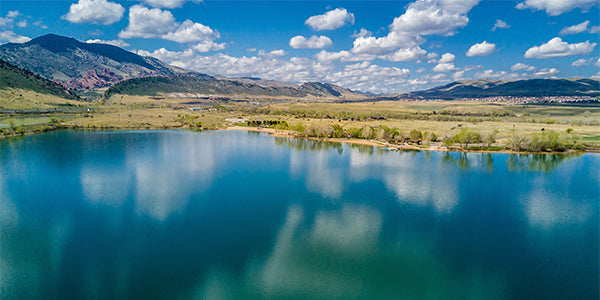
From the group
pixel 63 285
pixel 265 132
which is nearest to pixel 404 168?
pixel 63 285

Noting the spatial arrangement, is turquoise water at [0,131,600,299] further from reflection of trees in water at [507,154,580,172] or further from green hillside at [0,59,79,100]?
green hillside at [0,59,79,100]

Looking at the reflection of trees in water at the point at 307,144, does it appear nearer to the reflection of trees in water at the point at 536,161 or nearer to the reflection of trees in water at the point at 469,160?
the reflection of trees in water at the point at 469,160

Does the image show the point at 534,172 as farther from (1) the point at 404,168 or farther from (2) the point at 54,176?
(2) the point at 54,176

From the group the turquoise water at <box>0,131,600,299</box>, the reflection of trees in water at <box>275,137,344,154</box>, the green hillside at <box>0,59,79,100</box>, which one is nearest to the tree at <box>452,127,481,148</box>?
the turquoise water at <box>0,131,600,299</box>

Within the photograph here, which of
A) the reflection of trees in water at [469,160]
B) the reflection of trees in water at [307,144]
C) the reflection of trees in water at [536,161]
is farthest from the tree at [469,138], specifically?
the reflection of trees in water at [307,144]

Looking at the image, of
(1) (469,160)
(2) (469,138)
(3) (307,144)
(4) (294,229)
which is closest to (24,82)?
(3) (307,144)

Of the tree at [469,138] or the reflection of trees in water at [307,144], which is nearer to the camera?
the tree at [469,138]

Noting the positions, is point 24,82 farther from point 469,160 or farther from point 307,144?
point 469,160
